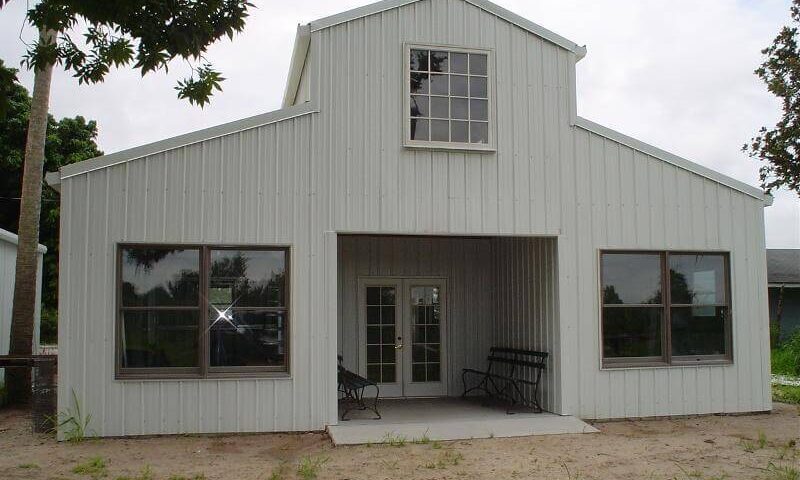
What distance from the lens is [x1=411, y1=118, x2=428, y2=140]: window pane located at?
10336mm

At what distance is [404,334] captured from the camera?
1302 cm

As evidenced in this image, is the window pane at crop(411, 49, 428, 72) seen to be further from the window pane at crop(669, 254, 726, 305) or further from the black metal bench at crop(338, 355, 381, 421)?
the window pane at crop(669, 254, 726, 305)

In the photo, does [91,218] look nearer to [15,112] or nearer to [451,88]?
[451,88]

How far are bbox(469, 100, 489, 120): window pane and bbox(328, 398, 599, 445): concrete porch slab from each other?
4.22 metres

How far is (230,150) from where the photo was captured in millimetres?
9812

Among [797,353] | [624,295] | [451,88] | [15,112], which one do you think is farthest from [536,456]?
[15,112]

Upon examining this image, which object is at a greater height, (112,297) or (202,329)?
(112,297)

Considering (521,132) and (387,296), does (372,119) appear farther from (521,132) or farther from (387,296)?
(387,296)

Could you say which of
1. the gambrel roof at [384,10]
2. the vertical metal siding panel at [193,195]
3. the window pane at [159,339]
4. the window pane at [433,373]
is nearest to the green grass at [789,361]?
the window pane at [433,373]

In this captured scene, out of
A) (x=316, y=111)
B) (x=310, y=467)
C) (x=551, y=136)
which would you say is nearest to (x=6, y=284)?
(x=316, y=111)

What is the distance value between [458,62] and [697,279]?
4.82m

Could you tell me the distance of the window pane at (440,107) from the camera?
10.4 metres

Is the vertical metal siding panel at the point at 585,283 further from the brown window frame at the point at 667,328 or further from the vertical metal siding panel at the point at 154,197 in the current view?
the vertical metal siding panel at the point at 154,197

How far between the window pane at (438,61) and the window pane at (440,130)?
0.75m
